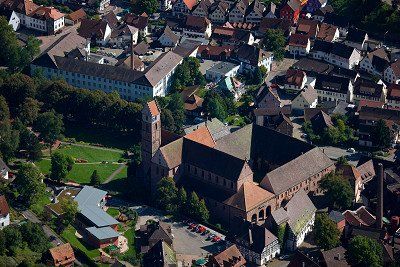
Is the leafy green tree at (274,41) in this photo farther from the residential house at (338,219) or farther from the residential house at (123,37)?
the residential house at (338,219)

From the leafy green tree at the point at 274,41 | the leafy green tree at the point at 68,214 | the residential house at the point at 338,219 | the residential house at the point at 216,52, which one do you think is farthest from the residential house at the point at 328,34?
the leafy green tree at the point at 68,214

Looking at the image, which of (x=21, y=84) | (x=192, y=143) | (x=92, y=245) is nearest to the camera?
(x=92, y=245)

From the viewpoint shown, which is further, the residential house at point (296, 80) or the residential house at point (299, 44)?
the residential house at point (299, 44)

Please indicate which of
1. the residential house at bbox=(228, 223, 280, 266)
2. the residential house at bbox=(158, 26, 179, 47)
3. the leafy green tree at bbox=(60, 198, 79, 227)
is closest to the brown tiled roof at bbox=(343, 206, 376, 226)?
the residential house at bbox=(228, 223, 280, 266)

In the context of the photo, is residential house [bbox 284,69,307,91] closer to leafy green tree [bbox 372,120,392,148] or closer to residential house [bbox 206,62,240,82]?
residential house [bbox 206,62,240,82]

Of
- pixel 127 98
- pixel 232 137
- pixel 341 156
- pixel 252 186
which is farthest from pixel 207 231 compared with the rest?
pixel 127 98

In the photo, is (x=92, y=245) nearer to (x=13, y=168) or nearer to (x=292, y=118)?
(x=13, y=168)
